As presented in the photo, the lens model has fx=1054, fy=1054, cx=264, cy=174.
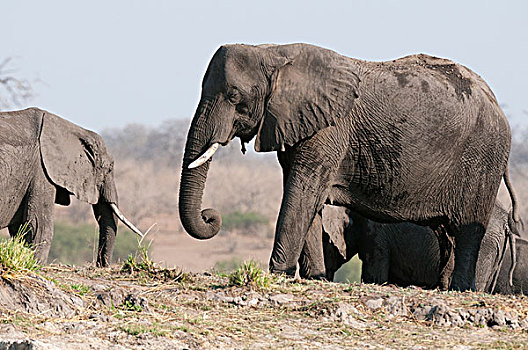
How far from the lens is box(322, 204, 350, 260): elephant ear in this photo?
34.7 ft

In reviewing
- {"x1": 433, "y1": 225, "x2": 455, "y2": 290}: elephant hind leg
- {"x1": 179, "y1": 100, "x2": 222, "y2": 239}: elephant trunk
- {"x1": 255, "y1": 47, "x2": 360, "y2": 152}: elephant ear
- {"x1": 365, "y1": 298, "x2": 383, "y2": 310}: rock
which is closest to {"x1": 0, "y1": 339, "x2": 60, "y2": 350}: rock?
{"x1": 365, "y1": 298, "x2": 383, "y2": 310}: rock

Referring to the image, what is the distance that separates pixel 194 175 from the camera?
7.87m

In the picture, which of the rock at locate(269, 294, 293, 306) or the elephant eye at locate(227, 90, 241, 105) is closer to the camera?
the rock at locate(269, 294, 293, 306)

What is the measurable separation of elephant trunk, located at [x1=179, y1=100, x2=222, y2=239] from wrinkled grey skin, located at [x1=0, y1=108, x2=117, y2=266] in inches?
71.3

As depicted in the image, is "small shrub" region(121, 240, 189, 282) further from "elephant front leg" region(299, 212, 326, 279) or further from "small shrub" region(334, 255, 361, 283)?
"small shrub" region(334, 255, 361, 283)

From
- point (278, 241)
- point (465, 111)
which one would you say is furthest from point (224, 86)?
point (465, 111)

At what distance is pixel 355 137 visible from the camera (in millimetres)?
8266

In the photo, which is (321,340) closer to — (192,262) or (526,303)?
(526,303)

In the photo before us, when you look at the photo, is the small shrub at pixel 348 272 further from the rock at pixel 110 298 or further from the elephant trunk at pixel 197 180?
the rock at pixel 110 298

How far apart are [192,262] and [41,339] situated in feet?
57.8

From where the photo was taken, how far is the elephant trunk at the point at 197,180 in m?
7.76

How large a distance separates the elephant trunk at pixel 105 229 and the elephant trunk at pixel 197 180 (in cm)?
249

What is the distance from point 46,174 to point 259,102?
2.78 metres

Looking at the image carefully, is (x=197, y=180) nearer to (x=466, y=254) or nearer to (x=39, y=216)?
(x=39, y=216)
